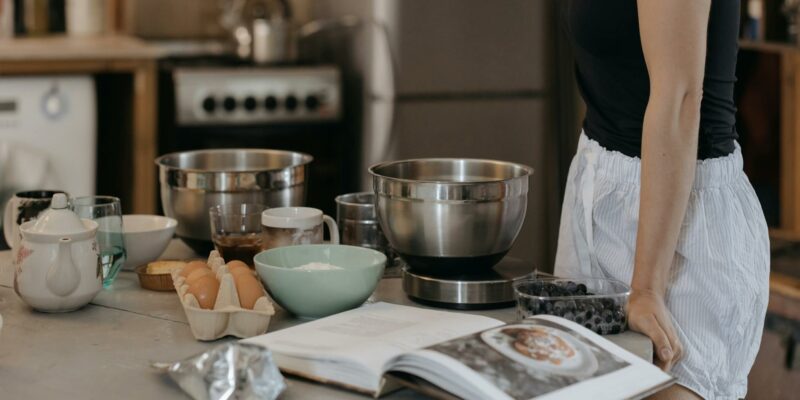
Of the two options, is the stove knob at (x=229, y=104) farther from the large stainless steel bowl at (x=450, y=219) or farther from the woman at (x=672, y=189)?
the large stainless steel bowl at (x=450, y=219)

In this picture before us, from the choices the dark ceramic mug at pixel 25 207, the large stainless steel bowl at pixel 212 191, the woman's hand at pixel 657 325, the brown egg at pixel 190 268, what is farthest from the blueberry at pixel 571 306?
the dark ceramic mug at pixel 25 207

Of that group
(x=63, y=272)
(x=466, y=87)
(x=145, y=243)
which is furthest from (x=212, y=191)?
(x=466, y=87)

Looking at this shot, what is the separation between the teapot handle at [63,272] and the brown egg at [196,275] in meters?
0.16

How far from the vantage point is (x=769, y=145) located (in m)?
4.39

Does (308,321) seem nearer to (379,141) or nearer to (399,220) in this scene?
(399,220)

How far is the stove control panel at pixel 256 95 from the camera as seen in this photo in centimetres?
351

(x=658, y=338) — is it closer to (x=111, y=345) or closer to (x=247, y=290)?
(x=247, y=290)

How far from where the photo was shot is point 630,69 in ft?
5.64

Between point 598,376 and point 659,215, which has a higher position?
point 659,215

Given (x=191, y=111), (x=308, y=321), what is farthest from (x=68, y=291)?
(x=191, y=111)

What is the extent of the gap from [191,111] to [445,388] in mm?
2486

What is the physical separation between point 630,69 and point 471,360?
2.30ft

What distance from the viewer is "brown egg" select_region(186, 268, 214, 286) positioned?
148 centimetres

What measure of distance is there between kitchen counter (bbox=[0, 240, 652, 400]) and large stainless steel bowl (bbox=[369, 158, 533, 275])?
0.08m
